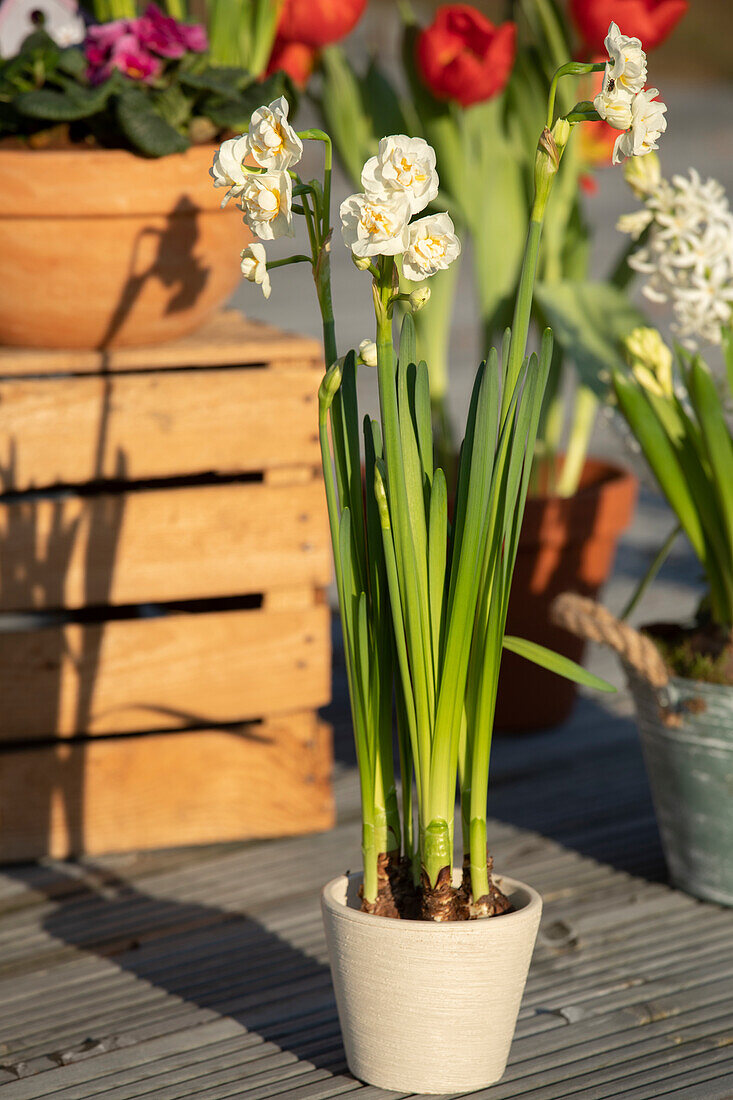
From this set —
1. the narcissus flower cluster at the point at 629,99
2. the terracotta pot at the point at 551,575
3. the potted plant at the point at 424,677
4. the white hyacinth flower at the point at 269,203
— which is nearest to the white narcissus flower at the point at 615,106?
the narcissus flower cluster at the point at 629,99

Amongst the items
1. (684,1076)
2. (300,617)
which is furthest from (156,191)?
(684,1076)

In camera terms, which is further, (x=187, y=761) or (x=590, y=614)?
(x=187, y=761)

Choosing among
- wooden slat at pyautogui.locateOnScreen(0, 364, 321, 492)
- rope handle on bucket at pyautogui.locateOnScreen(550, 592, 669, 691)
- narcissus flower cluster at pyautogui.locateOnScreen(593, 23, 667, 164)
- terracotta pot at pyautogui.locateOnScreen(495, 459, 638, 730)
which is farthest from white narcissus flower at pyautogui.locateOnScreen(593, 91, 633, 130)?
terracotta pot at pyautogui.locateOnScreen(495, 459, 638, 730)

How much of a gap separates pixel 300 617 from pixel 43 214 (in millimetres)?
552

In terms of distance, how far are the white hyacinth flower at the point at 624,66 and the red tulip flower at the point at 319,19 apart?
987 millimetres

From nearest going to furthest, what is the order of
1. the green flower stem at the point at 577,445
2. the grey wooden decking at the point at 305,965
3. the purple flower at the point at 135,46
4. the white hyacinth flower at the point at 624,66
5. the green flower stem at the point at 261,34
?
the white hyacinth flower at the point at 624,66, the grey wooden decking at the point at 305,965, the purple flower at the point at 135,46, the green flower stem at the point at 261,34, the green flower stem at the point at 577,445

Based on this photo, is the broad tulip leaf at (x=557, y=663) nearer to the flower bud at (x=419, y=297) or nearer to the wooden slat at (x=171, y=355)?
the flower bud at (x=419, y=297)

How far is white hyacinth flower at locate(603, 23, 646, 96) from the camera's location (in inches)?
29.9

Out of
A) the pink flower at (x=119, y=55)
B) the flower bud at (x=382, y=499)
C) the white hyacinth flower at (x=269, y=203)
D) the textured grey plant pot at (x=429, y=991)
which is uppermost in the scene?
the pink flower at (x=119, y=55)

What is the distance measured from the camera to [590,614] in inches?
50.1

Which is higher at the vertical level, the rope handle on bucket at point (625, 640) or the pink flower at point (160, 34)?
the pink flower at point (160, 34)

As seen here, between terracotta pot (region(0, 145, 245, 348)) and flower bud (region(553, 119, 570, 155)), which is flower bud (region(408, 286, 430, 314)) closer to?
flower bud (region(553, 119, 570, 155))

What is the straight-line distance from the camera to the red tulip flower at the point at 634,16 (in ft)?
5.32

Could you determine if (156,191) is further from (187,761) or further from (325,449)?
(187,761)
